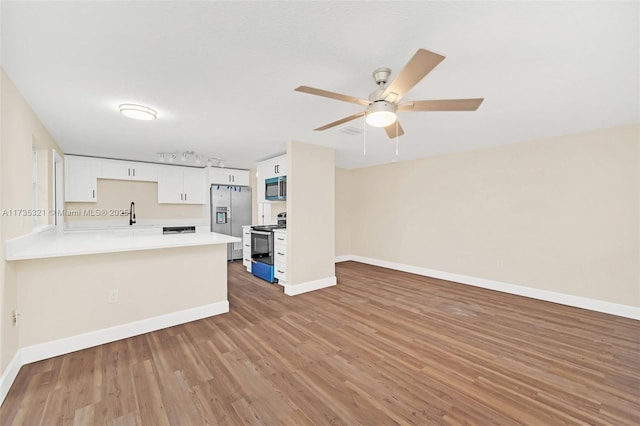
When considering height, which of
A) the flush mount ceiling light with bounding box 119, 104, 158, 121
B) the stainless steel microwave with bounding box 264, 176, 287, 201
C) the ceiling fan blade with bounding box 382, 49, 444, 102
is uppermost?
the flush mount ceiling light with bounding box 119, 104, 158, 121

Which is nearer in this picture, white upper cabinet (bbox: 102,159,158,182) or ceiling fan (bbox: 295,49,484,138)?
ceiling fan (bbox: 295,49,484,138)

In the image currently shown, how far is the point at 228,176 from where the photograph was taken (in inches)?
247

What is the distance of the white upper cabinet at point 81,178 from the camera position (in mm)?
4777

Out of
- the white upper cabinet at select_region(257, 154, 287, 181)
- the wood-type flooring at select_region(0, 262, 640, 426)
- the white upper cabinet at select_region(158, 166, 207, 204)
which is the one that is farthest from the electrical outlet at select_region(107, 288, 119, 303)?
the white upper cabinet at select_region(158, 166, 207, 204)

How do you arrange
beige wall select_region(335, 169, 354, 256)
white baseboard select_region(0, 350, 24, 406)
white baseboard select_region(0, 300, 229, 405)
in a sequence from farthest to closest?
1. beige wall select_region(335, 169, 354, 256)
2. white baseboard select_region(0, 300, 229, 405)
3. white baseboard select_region(0, 350, 24, 406)

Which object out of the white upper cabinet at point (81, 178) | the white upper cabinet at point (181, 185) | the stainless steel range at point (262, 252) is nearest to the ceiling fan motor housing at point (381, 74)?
the stainless steel range at point (262, 252)

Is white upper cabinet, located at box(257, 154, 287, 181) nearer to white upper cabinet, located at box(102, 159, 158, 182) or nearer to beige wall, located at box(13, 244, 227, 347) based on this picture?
beige wall, located at box(13, 244, 227, 347)

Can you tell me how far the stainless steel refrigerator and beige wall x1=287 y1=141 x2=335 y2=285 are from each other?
2.76 m

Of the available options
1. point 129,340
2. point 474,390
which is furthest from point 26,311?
point 474,390

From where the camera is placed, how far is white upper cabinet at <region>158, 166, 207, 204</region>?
18.8 ft

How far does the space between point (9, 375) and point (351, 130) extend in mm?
3859

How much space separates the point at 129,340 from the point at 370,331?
2.45m
